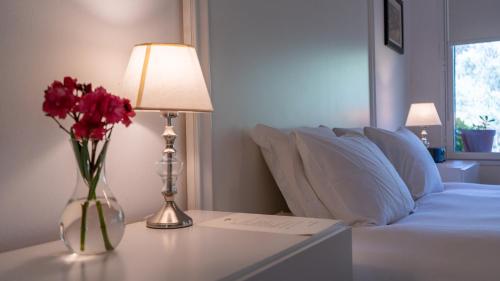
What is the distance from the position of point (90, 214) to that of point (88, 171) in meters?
0.09

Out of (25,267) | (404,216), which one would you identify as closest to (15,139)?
(25,267)

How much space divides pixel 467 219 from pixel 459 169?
2.10 metres

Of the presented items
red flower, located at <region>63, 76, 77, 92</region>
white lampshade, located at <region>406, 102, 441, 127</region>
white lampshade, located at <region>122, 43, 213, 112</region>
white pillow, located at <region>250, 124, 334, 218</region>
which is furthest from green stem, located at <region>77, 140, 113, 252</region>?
white lampshade, located at <region>406, 102, 441, 127</region>

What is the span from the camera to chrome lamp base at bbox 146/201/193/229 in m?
1.30

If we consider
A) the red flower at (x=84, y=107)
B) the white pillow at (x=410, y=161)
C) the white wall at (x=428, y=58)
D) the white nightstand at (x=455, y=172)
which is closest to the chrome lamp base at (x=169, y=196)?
the red flower at (x=84, y=107)

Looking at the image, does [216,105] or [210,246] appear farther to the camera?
[216,105]

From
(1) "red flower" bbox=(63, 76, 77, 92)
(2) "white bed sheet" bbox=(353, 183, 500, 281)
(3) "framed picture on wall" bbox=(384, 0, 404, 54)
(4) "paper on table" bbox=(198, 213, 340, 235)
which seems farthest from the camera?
(3) "framed picture on wall" bbox=(384, 0, 404, 54)

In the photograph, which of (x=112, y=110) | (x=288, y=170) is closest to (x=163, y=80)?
(x=112, y=110)

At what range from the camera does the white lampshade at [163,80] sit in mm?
1211

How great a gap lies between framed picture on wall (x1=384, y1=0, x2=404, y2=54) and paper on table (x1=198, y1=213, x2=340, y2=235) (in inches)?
112

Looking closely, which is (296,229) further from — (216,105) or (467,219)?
(467,219)

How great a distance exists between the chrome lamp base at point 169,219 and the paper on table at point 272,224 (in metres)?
0.06

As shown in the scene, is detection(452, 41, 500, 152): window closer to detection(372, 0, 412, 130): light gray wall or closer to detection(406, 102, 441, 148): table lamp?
detection(372, 0, 412, 130): light gray wall

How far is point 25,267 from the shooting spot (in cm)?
95
